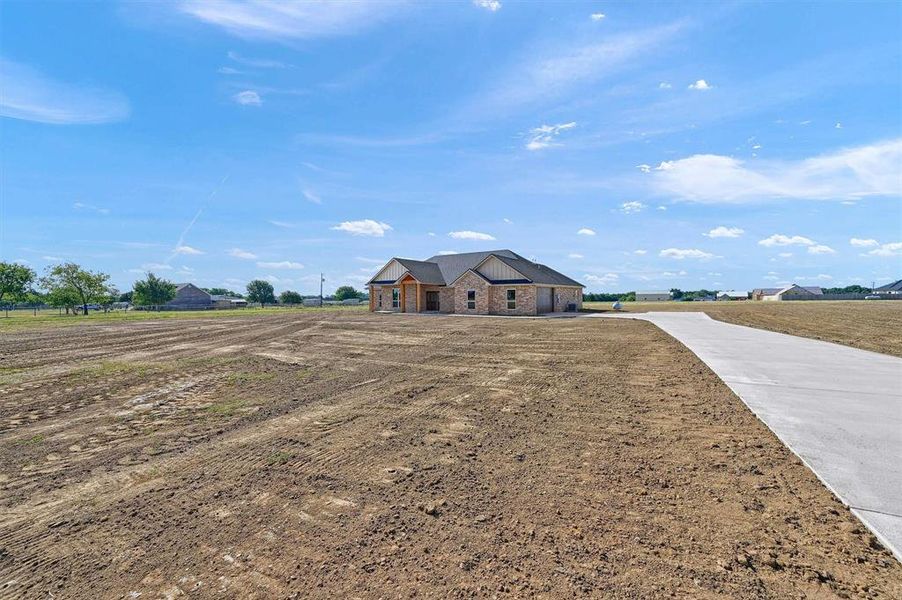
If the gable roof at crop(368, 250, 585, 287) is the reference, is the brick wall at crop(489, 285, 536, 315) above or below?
below

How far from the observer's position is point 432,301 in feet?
118

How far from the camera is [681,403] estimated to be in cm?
592

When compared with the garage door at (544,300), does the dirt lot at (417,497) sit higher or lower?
lower

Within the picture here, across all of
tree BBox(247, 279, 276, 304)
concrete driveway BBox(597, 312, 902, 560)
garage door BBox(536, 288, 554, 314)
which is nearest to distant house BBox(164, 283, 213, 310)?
tree BBox(247, 279, 276, 304)

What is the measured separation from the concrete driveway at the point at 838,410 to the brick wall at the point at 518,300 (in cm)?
1882

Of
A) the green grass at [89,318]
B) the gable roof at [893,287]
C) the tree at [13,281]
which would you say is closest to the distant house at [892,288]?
the gable roof at [893,287]

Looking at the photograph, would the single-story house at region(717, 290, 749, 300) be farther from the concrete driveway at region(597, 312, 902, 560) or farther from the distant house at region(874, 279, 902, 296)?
the concrete driveway at region(597, 312, 902, 560)

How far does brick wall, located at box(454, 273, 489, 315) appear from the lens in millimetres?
31109

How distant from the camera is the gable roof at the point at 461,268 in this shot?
1277 inches

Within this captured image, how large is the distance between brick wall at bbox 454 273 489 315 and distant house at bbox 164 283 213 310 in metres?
61.4

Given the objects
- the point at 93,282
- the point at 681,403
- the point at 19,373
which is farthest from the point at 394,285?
the point at 93,282

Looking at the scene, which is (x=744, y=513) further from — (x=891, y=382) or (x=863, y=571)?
(x=891, y=382)

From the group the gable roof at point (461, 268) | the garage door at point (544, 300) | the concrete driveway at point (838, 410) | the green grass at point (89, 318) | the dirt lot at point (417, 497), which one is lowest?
the dirt lot at point (417, 497)

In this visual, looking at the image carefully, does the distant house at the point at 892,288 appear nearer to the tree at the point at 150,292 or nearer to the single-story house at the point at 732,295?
the single-story house at the point at 732,295
